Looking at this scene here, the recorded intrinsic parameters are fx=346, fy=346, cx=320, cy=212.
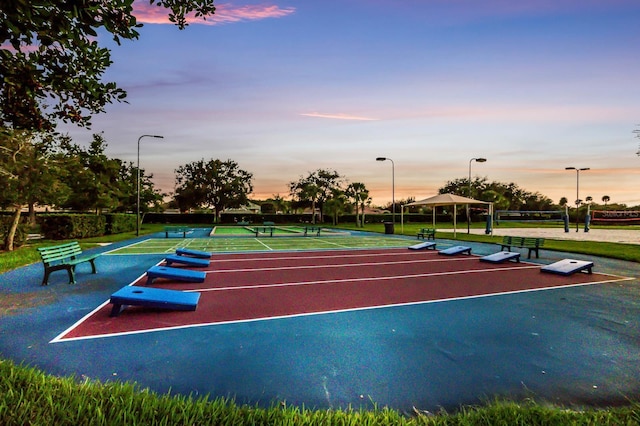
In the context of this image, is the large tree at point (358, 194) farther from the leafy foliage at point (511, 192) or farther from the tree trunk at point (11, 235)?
the tree trunk at point (11, 235)

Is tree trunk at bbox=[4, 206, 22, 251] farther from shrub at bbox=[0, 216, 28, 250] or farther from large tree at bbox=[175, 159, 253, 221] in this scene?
large tree at bbox=[175, 159, 253, 221]

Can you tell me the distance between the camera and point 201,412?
312 centimetres

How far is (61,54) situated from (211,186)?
2360 inches

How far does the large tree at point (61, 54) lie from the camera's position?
328cm

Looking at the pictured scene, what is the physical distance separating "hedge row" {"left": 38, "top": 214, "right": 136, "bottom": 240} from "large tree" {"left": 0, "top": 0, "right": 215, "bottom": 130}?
22.1 meters

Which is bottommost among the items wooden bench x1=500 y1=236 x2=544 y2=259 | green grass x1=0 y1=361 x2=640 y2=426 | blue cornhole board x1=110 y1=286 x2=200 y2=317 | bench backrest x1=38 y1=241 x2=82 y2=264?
green grass x1=0 y1=361 x2=640 y2=426

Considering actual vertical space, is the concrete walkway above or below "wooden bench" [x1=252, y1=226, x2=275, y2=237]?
below

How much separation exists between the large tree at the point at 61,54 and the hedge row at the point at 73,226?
22092 mm

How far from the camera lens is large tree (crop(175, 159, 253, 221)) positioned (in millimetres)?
61375

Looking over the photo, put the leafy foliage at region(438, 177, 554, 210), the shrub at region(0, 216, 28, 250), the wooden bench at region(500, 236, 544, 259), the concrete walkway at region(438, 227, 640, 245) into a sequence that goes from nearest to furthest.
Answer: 1. the wooden bench at region(500, 236, 544, 259)
2. the shrub at region(0, 216, 28, 250)
3. the concrete walkway at region(438, 227, 640, 245)
4. the leafy foliage at region(438, 177, 554, 210)

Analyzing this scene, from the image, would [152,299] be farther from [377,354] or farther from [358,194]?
[358,194]

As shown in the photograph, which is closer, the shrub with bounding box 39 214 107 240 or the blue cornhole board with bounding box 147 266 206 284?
the blue cornhole board with bounding box 147 266 206 284

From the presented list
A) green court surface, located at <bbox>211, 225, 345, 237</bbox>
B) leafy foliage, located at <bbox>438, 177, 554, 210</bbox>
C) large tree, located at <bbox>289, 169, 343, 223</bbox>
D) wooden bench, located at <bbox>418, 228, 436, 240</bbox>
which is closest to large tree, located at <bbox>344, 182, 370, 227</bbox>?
large tree, located at <bbox>289, 169, 343, 223</bbox>

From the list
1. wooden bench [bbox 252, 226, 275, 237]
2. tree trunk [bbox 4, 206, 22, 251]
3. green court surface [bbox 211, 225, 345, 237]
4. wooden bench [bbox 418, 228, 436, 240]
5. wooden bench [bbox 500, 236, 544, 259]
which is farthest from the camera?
green court surface [bbox 211, 225, 345, 237]
